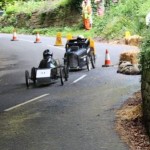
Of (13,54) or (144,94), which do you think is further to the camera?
(13,54)

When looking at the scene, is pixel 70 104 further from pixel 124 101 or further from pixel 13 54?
pixel 13 54

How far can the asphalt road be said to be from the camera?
9492 millimetres

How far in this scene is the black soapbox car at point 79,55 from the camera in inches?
749


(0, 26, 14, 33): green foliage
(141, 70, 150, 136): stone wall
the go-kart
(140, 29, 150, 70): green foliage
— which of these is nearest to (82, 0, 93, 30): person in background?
(0, 26, 14, 33): green foliage

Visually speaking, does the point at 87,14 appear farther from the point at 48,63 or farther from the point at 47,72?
the point at 47,72

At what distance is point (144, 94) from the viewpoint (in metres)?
9.66

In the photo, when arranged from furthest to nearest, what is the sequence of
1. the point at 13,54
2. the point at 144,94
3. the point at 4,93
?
the point at 13,54 < the point at 4,93 < the point at 144,94

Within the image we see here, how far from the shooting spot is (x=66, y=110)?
488 inches

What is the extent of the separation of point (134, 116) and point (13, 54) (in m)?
18.1

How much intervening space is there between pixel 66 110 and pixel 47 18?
104ft

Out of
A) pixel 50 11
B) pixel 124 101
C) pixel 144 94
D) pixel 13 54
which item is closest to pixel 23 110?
pixel 124 101

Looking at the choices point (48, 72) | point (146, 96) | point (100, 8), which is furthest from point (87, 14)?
point (146, 96)

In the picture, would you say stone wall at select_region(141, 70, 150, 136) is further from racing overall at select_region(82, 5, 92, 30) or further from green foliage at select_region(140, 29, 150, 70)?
racing overall at select_region(82, 5, 92, 30)

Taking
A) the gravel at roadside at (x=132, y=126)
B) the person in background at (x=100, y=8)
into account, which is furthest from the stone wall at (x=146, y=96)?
the person in background at (x=100, y=8)
